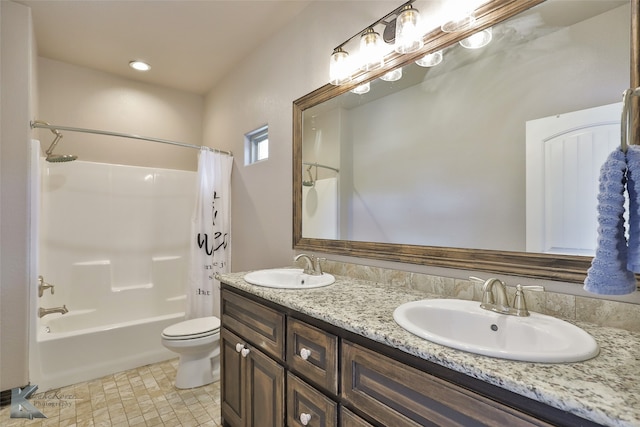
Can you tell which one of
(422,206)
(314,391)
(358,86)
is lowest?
(314,391)

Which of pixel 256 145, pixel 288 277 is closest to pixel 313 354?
pixel 288 277

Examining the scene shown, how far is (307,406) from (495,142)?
1.23 metres

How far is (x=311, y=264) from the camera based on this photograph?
1768 mm

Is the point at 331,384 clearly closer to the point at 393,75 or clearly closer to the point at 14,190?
the point at 393,75

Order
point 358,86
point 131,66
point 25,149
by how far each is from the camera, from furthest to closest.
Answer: point 131,66
point 25,149
point 358,86

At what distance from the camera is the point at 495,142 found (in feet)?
3.89

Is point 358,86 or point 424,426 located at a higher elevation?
point 358,86

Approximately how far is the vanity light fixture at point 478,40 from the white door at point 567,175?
387 millimetres

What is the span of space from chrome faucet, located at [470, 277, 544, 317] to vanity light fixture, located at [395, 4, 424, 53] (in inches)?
42.6

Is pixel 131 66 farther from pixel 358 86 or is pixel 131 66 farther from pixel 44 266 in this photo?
pixel 358 86

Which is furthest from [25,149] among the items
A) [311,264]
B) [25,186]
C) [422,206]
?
[422,206]

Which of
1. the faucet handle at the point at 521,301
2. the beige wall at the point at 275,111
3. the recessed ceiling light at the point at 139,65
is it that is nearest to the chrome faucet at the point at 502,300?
the faucet handle at the point at 521,301

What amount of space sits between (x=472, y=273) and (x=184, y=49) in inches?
110

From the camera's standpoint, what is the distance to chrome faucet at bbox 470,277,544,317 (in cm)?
96
